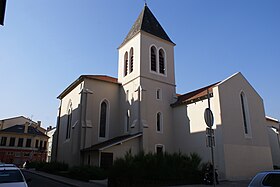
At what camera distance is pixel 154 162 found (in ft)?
50.0

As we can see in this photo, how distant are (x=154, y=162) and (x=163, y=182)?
4.44 ft

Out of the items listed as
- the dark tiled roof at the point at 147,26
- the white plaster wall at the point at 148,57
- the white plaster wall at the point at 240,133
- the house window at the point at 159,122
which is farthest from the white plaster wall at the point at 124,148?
the dark tiled roof at the point at 147,26

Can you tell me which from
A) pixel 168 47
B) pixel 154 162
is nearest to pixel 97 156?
pixel 154 162

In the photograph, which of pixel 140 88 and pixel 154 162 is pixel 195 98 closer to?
pixel 140 88

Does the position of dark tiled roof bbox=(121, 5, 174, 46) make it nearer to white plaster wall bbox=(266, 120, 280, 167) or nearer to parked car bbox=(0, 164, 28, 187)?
white plaster wall bbox=(266, 120, 280, 167)

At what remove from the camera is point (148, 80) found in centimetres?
2708

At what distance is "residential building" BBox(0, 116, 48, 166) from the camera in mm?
50281

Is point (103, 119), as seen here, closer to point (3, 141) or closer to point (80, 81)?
point (80, 81)

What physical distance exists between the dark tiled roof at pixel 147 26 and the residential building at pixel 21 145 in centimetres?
3421

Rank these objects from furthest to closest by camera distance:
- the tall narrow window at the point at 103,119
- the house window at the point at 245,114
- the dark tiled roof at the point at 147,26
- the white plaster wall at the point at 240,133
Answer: the dark tiled roof at the point at 147,26 < the tall narrow window at the point at 103,119 < the house window at the point at 245,114 < the white plaster wall at the point at 240,133

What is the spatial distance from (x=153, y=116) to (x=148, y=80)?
14.2ft

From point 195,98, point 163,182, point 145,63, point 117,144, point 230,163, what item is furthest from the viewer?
point 145,63

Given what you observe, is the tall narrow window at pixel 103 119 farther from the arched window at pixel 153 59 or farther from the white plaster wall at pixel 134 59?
the arched window at pixel 153 59

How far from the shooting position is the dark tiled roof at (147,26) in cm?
2967
